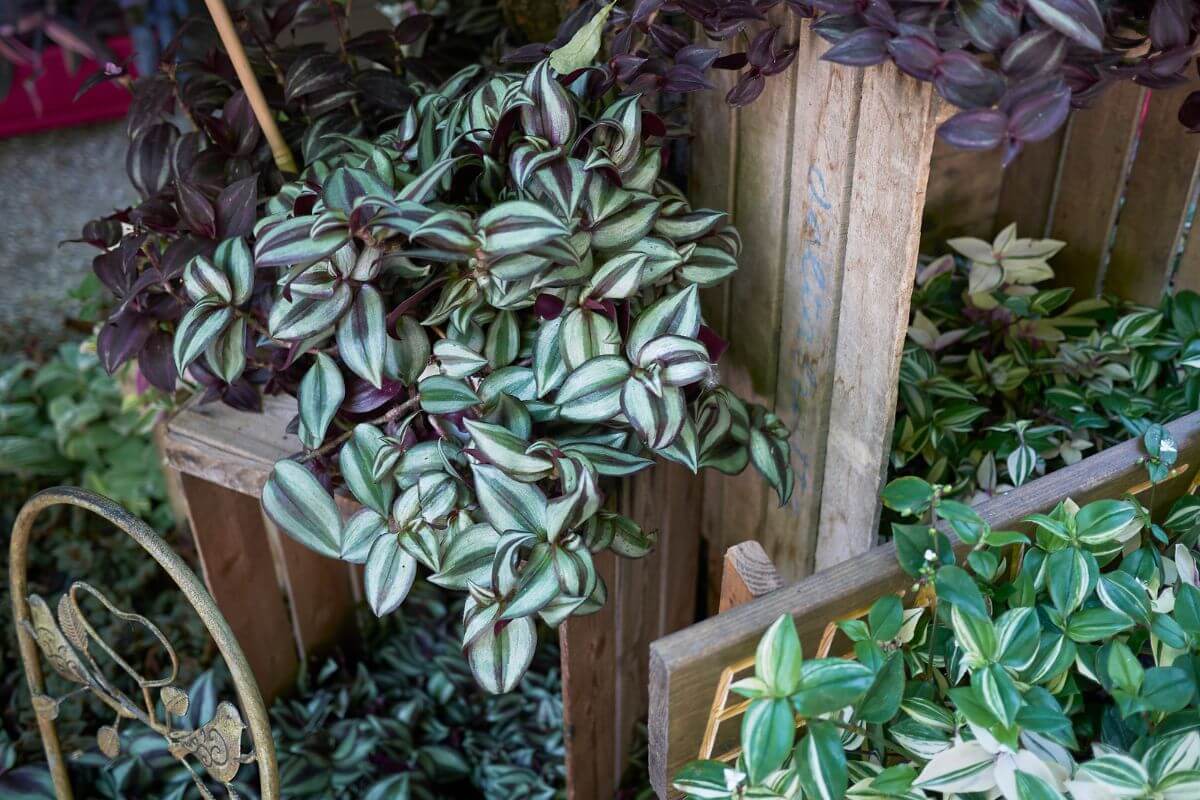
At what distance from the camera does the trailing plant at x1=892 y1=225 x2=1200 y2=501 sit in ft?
4.21

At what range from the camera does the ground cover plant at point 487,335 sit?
917 millimetres

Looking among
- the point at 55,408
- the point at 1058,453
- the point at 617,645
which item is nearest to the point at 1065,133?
the point at 1058,453

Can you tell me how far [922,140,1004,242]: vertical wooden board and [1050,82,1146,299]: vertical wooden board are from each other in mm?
117

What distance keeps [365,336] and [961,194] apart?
106 cm

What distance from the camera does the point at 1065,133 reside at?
1469 millimetres

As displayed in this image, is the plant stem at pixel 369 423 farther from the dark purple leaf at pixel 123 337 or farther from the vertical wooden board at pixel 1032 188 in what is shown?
the vertical wooden board at pixel 1032 188

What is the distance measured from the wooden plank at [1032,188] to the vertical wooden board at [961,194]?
18 mm

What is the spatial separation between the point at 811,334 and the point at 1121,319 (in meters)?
0.47

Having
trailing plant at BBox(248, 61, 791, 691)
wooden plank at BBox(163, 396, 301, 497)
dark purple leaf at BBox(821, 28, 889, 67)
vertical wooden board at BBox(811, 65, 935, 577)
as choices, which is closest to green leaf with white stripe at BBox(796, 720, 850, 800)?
trailing plant at BBox(248, 61, 791, 691)

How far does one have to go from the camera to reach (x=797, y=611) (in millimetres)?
894

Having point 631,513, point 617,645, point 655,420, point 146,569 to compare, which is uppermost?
point 655,420

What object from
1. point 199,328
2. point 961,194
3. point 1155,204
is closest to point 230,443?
point 199,328

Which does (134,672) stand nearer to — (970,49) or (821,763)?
(821,763)

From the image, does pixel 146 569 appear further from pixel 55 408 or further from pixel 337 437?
pixel 337 437
